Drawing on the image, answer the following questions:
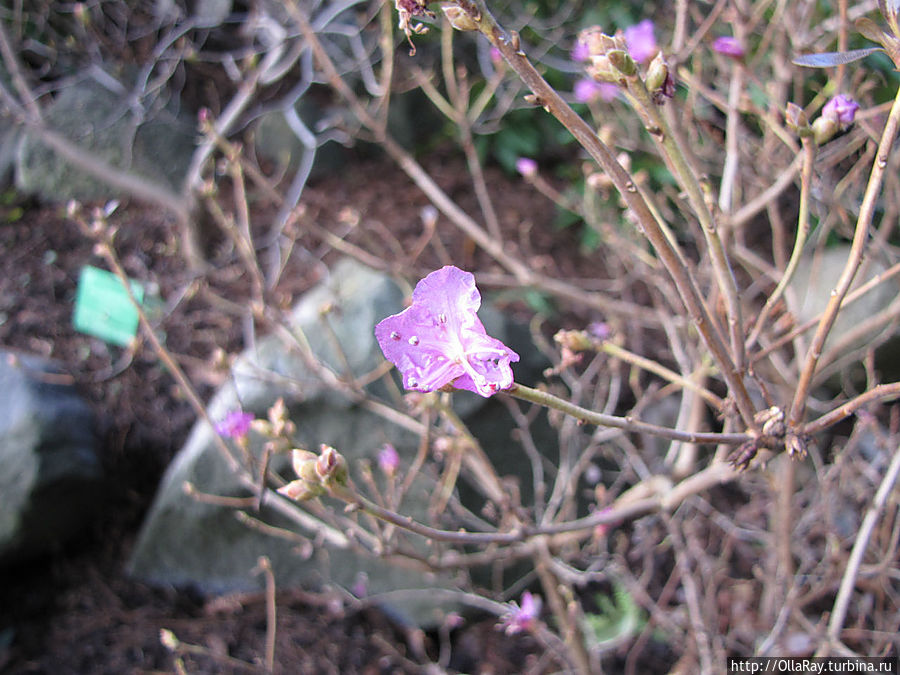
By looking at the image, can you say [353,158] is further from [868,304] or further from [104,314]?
[868,304]

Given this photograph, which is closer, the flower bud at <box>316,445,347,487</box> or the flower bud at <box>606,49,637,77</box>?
the flower bud at <box>606,49,637,77</box>

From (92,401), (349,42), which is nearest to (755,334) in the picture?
(92,401)

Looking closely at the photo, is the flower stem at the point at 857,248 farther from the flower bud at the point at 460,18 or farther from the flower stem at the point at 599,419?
the flower bud at the point at 460,18

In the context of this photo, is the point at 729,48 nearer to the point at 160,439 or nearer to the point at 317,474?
the point at 317,474

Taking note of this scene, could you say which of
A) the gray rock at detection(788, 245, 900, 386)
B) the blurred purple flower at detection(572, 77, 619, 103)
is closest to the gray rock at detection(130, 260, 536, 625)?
the blurred purple flower at detection(572, 77, 619, 103)

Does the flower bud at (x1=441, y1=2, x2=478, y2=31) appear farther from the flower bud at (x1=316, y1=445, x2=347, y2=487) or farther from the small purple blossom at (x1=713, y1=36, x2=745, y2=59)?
the small purple blossom at (x1=713, y1=36, x2=745, y2=59)

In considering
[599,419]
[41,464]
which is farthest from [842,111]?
[41,464]
